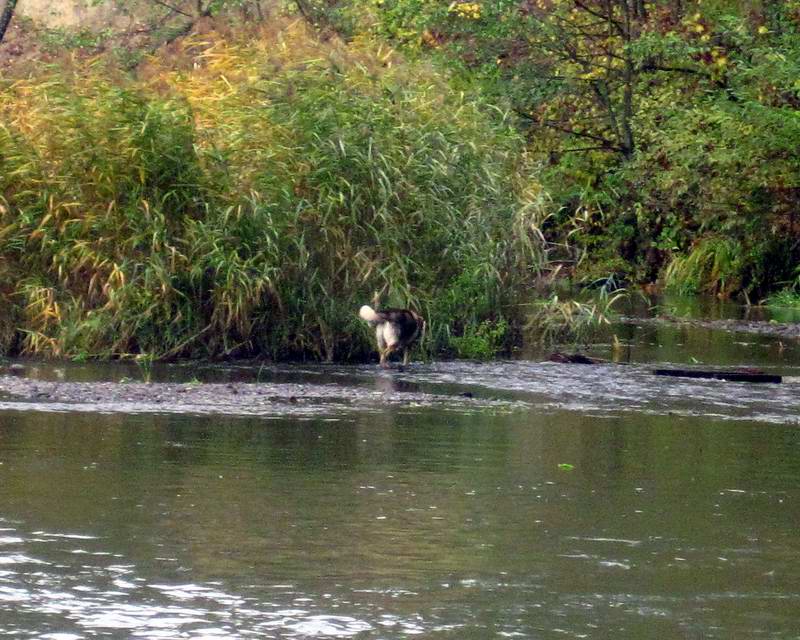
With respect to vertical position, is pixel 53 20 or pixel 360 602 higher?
pixel 53 20

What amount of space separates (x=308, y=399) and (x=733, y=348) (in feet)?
28.4

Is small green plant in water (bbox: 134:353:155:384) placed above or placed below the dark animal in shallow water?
below

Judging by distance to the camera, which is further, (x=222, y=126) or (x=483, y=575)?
(x=222, y=126)

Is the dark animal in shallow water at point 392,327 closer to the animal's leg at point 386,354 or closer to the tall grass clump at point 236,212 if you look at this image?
the animal's leg at point 386,354

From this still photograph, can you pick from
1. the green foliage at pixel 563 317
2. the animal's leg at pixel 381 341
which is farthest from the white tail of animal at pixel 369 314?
the green foliage at pixel 563 317

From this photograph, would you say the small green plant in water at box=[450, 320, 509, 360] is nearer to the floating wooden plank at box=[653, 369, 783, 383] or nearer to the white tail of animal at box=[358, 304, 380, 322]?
the white tail of animal at box=[358, 304, 380, 322]

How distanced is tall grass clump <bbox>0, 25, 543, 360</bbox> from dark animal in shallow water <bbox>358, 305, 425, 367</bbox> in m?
0.65

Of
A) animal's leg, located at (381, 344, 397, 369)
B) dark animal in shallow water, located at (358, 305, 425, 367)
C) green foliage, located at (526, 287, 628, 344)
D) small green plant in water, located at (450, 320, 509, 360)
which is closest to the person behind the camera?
dark animal in shallow water, located at (358, 305, 425, 367)

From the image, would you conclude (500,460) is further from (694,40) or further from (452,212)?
(694,40)

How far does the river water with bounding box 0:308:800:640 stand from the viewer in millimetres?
6613

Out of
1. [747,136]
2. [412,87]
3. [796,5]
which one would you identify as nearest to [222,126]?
[412,87]

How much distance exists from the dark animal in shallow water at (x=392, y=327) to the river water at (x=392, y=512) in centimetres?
138

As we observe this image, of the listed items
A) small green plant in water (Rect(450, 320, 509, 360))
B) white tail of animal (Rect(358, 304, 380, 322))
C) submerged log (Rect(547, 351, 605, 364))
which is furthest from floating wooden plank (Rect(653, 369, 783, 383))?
white tail of animal (Rect(358, 304, 380, 322))

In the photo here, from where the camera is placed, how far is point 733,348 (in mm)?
20703
